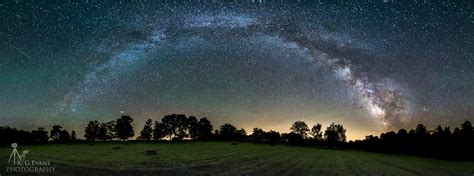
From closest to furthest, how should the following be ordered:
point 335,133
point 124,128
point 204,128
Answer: point 124,128 → point 204,128 → point 335,133

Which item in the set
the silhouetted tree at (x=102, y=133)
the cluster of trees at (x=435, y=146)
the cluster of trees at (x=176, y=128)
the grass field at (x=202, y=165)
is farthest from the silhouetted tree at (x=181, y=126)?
the grass field at (x=202, y=165)

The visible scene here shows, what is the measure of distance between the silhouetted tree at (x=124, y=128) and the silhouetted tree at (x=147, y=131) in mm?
4844

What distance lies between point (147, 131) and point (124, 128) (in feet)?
33.6

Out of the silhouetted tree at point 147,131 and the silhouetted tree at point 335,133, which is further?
the silhouetted tree at point 335,133

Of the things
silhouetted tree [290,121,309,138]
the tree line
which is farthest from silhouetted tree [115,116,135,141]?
silhouetted tree [290,121,309,138]

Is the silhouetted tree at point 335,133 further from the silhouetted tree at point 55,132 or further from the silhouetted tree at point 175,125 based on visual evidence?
the silhouetted tree at point 55,132

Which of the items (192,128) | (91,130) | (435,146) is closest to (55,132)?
(91,130)

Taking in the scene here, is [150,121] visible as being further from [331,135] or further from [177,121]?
[331,135]

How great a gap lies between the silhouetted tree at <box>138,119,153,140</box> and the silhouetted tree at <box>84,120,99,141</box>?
2023cm

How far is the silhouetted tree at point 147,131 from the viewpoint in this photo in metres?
148

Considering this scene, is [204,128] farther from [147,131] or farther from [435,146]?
[435,146]

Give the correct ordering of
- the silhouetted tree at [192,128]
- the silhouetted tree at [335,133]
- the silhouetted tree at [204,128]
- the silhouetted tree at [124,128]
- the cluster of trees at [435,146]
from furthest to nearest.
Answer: the silhouetted tree at [335,133] < the silhouetted tree at [204,128] < the silhouetted tree at [192,128] < the silhouetted tree at [124,128] < the cluster of trees at [435,146]

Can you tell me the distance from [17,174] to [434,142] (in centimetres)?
10740

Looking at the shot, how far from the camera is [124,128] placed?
472 ft
